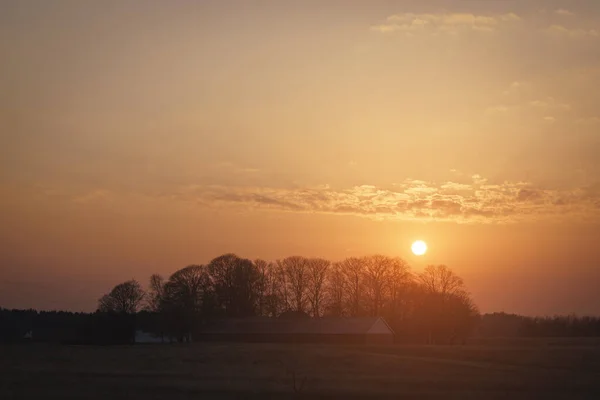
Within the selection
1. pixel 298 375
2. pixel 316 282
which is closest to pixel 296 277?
pixel 316 282

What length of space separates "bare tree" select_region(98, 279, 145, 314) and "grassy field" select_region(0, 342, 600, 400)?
54373 mm

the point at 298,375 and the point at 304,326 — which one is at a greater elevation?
the point at 304,326

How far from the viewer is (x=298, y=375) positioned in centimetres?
4422

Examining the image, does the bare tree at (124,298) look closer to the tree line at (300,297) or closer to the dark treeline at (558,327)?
the tree line at (300,297)

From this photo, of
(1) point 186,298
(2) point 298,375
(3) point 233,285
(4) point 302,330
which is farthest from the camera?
(3) point 233,285

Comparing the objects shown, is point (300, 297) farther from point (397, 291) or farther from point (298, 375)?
point (298, 375)

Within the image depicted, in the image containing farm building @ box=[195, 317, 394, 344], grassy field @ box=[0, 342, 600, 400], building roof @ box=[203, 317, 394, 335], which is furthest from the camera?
building roof @ box=[203, 317, 394, 335]

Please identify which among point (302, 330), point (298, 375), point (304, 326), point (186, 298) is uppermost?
point (186, 298)

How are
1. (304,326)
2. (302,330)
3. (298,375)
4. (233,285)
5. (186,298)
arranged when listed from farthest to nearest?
(233,285), (186,298), (304,326), (302,330), (298,375)

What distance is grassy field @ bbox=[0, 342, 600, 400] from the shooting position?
35.2 metres

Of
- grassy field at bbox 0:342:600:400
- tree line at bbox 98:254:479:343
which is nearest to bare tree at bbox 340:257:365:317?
tree line at bbox 98:254:479:343

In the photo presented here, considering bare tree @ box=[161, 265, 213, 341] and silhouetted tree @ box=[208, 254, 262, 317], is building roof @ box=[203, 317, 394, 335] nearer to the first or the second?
bare tree @ box=[161, 265, 213, 341]

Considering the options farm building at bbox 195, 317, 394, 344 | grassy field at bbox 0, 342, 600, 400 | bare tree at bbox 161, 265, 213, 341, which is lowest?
grassy field at bbox 0, 342, 600, 400

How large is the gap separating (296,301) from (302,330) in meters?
23.2
